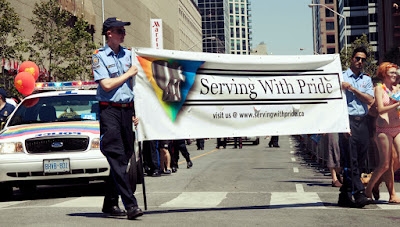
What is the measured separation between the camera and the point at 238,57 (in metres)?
8.77

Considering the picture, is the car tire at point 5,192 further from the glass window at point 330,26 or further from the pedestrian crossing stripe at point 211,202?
the glass window at point 330,26

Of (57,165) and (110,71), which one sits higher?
(110,71)

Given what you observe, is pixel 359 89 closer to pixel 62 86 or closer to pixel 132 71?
pixel 132 71

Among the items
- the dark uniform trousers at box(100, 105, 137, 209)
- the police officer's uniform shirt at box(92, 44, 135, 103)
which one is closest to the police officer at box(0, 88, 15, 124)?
the police officer's uniform shirt at box(92, 44, 135, 103)

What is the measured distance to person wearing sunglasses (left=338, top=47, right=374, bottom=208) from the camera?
8672 millimetres

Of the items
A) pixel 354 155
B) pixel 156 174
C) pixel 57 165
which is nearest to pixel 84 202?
pixel 57 165

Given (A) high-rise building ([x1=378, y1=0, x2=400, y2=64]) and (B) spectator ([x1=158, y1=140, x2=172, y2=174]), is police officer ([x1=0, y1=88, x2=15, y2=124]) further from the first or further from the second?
(A) high-rise building ([x1=378, y1=0, x2=400, y2=64])

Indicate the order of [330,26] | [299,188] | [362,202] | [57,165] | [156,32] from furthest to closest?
[330,26]
[156,32]
[299,188]
[57,165]
[362,202]

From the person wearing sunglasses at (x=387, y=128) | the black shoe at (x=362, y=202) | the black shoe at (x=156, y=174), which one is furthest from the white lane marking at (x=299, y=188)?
the black shoe at (x=156, y=174)

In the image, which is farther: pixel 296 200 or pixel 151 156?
pixel 151 156

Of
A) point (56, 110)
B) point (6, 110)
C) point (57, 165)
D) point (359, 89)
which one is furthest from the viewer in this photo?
point (6, 110)

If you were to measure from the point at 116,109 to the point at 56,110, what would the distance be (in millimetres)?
4435

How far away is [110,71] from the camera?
759cm

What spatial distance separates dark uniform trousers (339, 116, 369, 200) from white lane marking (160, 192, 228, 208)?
180 cm
